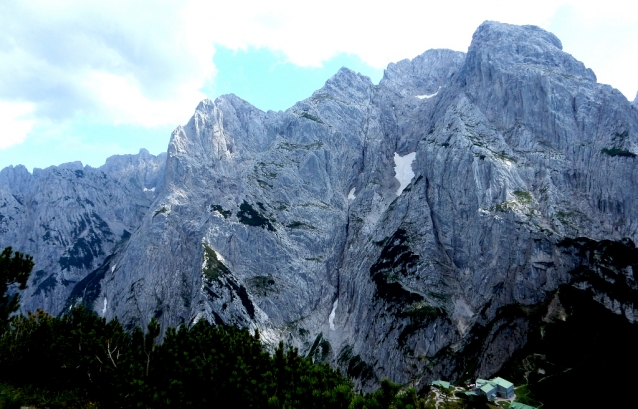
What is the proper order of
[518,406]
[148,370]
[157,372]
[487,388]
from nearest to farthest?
1. [157,372]
2. [148,370]
3. [518,406]
4. [487,388]

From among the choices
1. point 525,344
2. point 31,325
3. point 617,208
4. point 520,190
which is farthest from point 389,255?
point 31,325

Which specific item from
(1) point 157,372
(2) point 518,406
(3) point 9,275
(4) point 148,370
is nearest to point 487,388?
(2) point 518,406

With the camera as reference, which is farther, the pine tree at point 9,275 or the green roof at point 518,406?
the green roof at point 518,406

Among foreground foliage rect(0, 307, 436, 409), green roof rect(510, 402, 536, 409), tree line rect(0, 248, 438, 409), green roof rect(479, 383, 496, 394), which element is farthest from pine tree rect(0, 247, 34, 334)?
green roof rect(479, 383, 496, 394)

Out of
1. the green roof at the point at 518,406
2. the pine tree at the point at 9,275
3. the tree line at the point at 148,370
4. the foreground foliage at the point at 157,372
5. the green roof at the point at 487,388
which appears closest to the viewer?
the foreground foliage at the point at 157,372

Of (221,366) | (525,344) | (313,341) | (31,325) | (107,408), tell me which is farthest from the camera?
(313,341)

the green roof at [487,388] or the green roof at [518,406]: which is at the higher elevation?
the green roof at [487,388]

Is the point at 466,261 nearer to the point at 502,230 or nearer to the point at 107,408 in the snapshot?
the point at 502,230

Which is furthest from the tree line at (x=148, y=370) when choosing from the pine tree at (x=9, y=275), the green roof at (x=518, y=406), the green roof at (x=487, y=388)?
the green roof at (x=487, y=388)

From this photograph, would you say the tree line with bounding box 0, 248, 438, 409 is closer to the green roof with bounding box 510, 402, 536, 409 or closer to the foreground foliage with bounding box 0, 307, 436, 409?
the foreground foliage with bounding box 0, 307, 436, 409

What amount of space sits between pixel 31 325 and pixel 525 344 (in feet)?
403

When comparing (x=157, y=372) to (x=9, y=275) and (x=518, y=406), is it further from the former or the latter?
(x=518, y=406)

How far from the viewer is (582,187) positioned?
582 ft

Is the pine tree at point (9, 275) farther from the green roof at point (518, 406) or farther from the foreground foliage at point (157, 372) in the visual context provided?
the green roof at point (518, 406)
